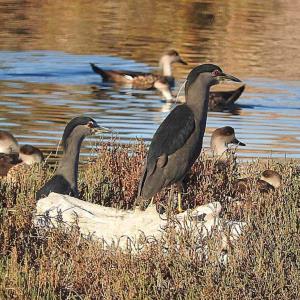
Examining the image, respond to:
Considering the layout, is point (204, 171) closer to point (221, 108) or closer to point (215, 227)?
point (215, 227)

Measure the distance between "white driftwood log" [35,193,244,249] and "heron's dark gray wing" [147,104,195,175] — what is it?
829 millimetres

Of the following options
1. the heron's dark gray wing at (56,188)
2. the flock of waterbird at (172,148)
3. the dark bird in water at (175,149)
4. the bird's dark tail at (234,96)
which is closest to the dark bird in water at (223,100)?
the bird's dark tail at (234,96)

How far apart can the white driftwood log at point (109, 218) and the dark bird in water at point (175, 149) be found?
18.3 inches

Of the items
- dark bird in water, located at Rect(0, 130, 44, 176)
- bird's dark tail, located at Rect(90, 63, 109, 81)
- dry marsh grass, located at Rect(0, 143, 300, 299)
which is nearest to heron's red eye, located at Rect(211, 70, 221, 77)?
dry marsh grass, located at Rect(0, 143, 300, 299)

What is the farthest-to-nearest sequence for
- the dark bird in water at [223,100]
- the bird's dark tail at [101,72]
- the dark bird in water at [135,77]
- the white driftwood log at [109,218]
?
the bird's dark tail at [101,72] < the dark bird in water at [135,77] < the dark bird in water at [223,100] < the white driftwood log at [109,218]

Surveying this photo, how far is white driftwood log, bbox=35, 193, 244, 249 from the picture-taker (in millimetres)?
9180

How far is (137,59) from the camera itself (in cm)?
3164

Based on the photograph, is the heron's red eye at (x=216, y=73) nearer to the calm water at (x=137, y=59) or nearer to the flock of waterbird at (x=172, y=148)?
the flock of waterbird at (x=172, y=148)

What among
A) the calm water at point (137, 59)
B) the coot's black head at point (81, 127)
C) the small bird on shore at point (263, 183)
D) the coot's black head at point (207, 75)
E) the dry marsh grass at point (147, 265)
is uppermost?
the coot's black head at point (207, 75)

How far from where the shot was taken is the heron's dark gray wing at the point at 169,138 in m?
10.3

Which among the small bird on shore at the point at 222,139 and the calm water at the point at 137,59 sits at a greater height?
the small bird on shore at the point at 222,139

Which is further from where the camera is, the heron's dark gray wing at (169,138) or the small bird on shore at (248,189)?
the heron's dark gray wing at (169,138)

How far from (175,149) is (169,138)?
0.37ft

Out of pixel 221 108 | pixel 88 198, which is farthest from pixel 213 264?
pixel 221 108
